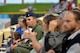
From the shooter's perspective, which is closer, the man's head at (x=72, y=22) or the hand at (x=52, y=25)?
the man's head at (x=72, y=22)

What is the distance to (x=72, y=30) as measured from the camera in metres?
2.63

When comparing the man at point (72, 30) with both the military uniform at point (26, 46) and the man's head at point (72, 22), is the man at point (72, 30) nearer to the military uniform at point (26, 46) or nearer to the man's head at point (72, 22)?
the man's head at point (72, 22)

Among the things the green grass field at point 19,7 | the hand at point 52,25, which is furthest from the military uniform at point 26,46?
the green grass field at point 19,7

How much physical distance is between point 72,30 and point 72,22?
8 centimetres

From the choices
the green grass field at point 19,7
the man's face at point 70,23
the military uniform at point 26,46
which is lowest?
the green grass field at point 19,7

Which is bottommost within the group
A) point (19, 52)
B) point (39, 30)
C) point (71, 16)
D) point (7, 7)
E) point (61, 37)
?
point (7, 7)

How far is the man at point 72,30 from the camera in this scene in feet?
8.24

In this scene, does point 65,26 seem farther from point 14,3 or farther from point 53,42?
point 14,3

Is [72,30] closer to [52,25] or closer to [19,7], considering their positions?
[52,25]

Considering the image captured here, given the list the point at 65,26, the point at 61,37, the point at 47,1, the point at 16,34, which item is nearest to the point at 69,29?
the point at 65,26

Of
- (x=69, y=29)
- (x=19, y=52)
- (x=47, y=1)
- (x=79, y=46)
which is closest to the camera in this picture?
(x=79, y=46)

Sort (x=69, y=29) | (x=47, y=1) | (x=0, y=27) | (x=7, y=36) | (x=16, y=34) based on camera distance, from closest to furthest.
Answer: (x=69, y=29)
(x=16, y=34)
(x=7, y=36)
(x=0, y=27)
(x=47, y=1)

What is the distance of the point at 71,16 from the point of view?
260 centimetres

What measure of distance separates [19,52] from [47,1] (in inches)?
377
